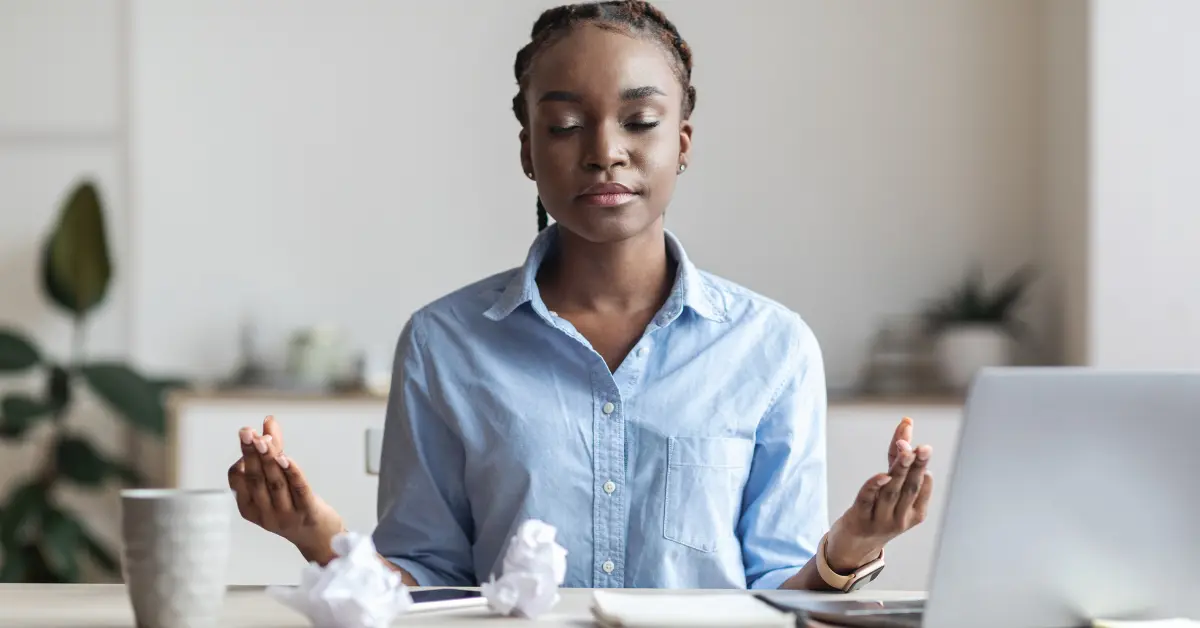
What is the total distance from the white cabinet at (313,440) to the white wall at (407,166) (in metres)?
0.53

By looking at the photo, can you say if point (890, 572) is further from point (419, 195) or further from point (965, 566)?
point (965, 566)

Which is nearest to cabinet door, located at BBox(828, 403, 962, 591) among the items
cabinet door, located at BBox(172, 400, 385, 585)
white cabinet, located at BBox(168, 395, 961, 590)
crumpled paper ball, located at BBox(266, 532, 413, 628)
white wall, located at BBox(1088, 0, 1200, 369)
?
white cabinet, located at BBox(168, 395, 961, 590)

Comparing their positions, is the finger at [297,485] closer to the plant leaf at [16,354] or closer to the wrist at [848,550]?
the wrist at [848,550]

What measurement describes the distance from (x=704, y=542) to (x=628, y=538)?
0.30 feet

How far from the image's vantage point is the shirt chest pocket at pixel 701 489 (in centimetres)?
152

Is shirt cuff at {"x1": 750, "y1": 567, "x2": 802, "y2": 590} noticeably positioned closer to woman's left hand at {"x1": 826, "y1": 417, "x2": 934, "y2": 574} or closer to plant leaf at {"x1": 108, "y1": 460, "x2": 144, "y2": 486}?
woman's left hand at {"x1": 826, "y1": 417, "x2": 934, "y2": 574}

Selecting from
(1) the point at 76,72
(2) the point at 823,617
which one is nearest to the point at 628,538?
(2) the point at 823,617

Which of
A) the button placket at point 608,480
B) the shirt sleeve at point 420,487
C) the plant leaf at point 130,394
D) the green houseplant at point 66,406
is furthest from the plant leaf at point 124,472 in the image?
the button placket at point 608,480

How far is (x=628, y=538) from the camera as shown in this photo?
1.52 meters

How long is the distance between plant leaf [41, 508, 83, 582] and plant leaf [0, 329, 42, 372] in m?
0.42

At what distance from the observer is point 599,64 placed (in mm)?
1543

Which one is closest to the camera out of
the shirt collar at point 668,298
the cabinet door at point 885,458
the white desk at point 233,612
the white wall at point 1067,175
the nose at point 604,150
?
the white desk at point 233,612

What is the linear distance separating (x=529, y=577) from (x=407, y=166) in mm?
2907

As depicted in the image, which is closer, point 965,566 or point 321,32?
point 965,566
